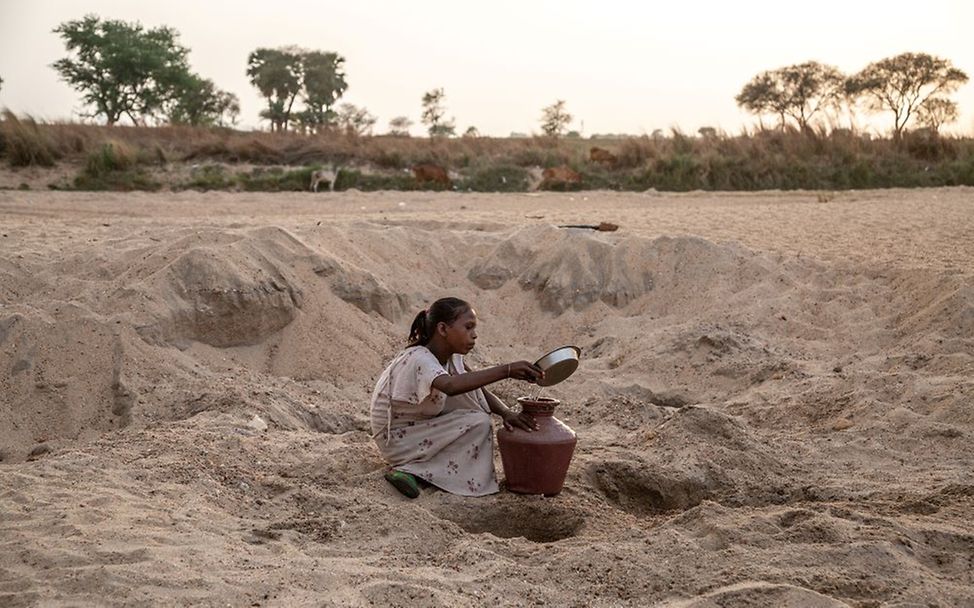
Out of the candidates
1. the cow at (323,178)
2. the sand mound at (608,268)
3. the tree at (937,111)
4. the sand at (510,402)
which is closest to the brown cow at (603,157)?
the cow at (323,178)

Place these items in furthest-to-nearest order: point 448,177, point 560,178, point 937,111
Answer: point 937,111 → point 448,177 → point 560,178

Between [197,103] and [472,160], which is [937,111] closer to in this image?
[472,160]

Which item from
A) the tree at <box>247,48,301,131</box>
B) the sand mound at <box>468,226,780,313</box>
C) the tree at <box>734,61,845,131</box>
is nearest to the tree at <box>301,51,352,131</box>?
the tree at <box>247,48,301,131</box>

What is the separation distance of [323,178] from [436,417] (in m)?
11.9

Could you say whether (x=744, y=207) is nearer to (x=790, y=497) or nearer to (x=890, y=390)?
(x=890, y=390)

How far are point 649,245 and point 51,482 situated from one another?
237 inches

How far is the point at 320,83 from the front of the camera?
3559 cm

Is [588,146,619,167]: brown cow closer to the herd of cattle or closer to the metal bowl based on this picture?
the herd of cattle

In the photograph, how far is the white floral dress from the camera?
15.3ft

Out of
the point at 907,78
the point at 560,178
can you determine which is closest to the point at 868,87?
the point at 907,78

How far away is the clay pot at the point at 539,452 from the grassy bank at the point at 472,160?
39.7 feet

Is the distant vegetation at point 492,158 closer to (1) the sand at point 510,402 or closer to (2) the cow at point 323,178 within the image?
(2) the cow at point 323,178

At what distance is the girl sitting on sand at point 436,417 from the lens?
15.1 feet

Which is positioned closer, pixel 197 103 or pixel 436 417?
pixel 436 417
